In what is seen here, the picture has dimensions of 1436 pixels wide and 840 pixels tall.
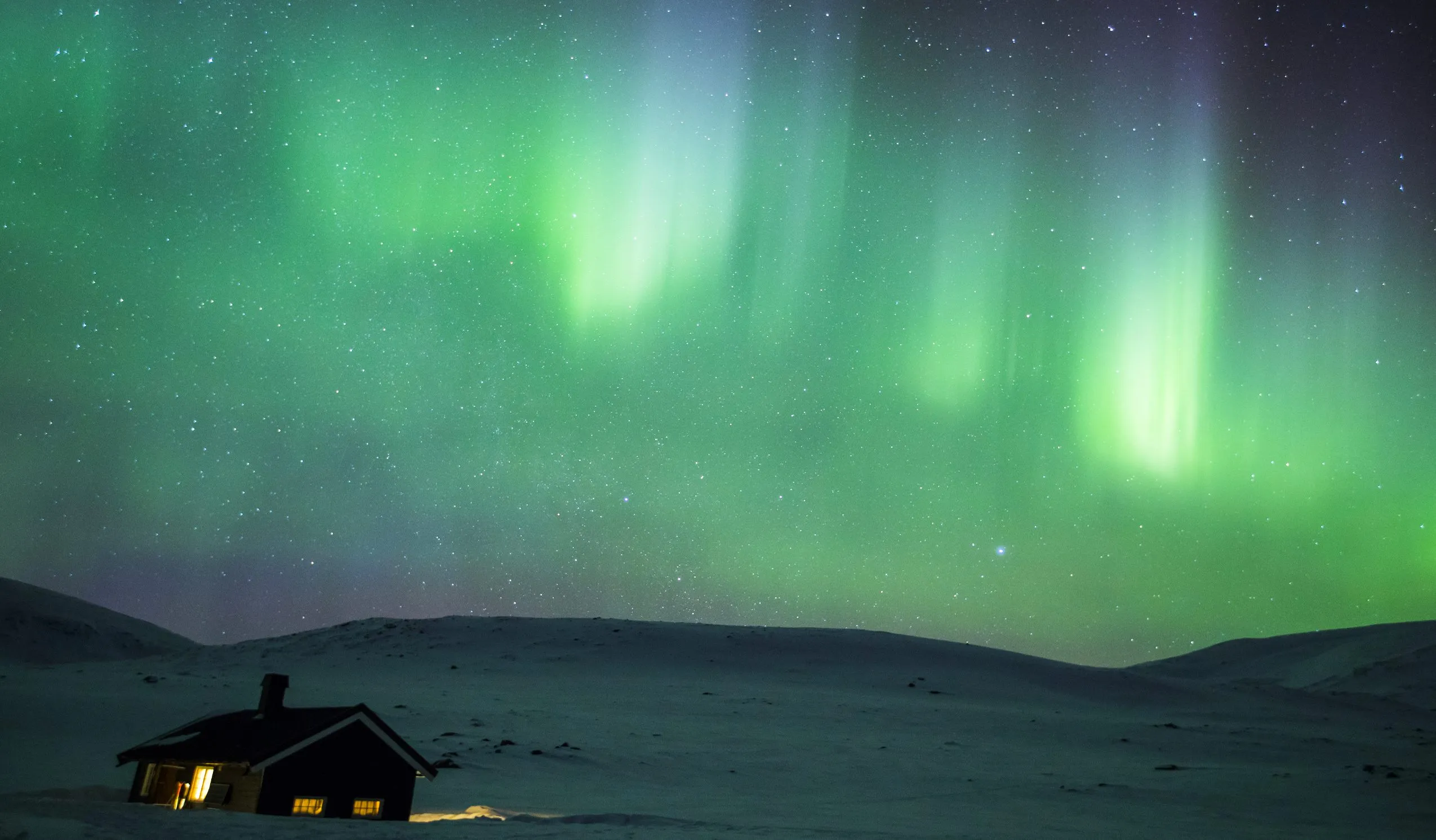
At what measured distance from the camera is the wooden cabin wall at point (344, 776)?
1928 cm

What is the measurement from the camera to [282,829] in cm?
1627

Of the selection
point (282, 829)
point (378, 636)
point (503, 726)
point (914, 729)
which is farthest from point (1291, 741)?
point (378, 636)

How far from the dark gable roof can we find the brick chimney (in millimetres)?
123

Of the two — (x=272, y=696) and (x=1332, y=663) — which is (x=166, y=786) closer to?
(x=272, y=696)

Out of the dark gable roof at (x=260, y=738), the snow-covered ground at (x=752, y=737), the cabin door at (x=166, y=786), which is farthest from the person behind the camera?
A: the snow-covered ground at (x=752, y=737)

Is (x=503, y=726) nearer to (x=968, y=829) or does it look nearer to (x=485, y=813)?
(x=485, y=813)

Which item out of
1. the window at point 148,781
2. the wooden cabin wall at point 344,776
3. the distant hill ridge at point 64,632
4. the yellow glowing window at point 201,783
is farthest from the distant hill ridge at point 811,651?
the distant hill ridge at point 64,632

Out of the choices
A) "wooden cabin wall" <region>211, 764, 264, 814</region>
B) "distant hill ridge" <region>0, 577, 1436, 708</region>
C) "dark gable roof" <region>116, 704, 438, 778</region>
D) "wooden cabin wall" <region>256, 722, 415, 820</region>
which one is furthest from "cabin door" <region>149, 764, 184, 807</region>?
"distant hill ridge" <region>0, 577, 1436, 708</region>

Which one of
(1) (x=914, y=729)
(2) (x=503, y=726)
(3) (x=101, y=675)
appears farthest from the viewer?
(3) (x=101, y=675)

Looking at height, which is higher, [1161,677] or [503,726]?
[1161,677]

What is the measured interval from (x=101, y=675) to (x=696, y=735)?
93.7 ft

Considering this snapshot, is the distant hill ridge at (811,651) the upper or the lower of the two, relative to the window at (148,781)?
upper

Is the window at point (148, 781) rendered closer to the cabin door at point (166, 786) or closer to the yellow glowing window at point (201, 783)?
the cabin door at point (166, 786)

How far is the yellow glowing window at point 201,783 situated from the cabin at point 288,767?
0.06 feet
